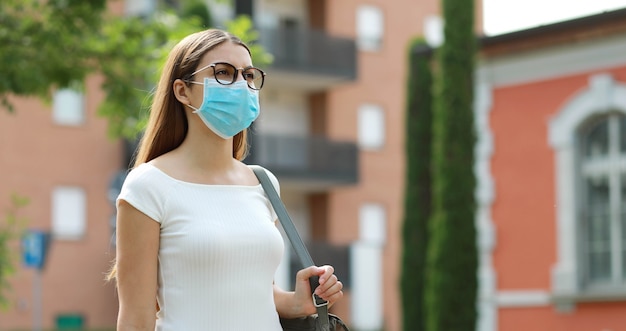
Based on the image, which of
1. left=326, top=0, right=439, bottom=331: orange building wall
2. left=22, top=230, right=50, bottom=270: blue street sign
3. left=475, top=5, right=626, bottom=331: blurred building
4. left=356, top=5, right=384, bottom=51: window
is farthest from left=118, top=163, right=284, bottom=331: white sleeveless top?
left=356, top=5, right=384, bottom=51: window

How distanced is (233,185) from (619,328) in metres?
15.2

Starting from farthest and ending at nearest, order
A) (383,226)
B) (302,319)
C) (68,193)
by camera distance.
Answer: (383,226) < (68,193) < (302,319)

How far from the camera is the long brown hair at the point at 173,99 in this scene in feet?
12.0

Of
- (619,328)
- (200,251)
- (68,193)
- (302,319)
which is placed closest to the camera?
(200,251)

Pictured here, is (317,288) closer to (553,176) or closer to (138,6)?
(553,176)

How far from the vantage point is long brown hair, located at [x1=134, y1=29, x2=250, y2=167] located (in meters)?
3.66

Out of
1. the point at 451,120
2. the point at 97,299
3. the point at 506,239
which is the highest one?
the point at 451,120

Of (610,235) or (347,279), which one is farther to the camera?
(347,279)

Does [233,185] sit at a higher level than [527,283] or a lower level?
higher

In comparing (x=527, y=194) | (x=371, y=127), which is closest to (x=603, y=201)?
(x=527, y=194)

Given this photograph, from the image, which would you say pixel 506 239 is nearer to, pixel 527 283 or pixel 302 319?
pixel 527 283

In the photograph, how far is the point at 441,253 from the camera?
1975 cm

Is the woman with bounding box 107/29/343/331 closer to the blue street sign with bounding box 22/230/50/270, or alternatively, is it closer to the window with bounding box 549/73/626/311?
the blue street sign with bounding box 22/230/50/270

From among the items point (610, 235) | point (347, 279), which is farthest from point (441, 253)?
point (347, 279)
